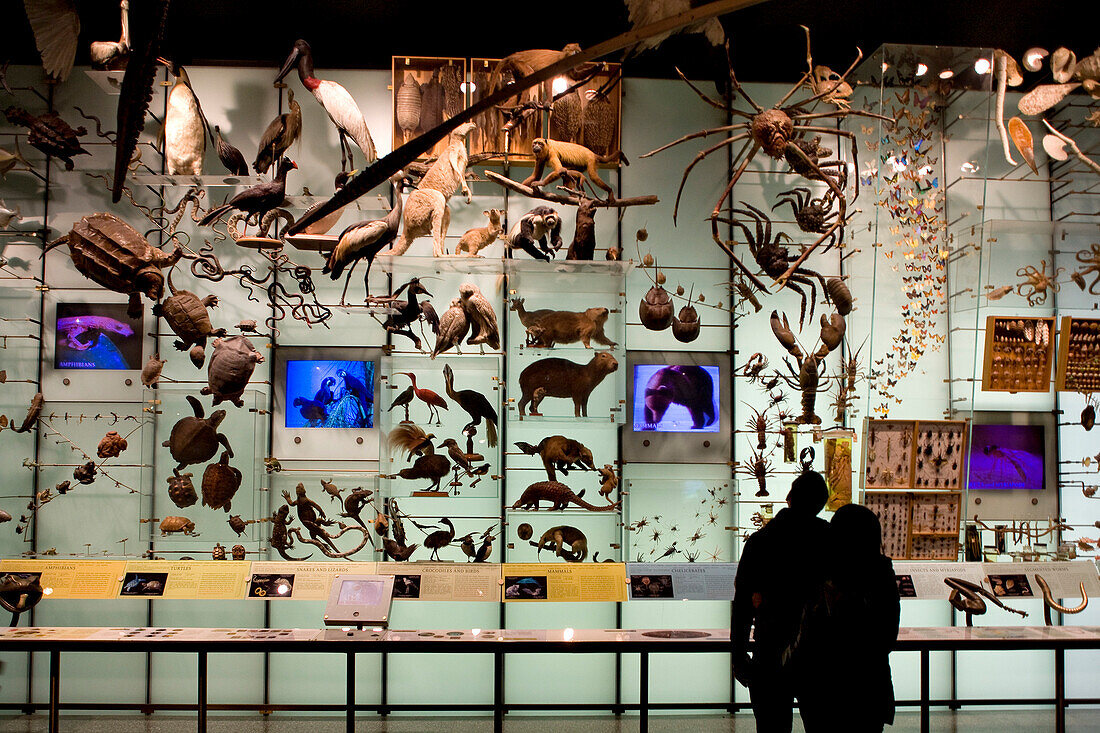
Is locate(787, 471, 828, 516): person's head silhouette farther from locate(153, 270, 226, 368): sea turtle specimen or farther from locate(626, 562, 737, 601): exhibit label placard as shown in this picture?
locate(153, 270, 226, 368): sea turtle specimen

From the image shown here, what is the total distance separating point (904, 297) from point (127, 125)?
554 cm

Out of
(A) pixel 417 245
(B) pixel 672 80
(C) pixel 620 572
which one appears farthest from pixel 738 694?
(B) pixel 672 80

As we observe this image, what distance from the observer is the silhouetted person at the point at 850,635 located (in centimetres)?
310

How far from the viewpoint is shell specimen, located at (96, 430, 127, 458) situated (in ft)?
18.1

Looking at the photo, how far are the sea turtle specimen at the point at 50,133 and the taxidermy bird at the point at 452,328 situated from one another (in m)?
2.87

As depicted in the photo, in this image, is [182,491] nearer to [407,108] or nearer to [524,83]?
[407,108]

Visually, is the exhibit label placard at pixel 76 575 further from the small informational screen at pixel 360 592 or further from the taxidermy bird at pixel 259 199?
the taxidermy bird at pixel 259 199

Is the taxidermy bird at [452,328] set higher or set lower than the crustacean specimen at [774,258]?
lower

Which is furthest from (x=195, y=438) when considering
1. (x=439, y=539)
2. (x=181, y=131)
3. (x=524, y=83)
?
(x=524, y=83)

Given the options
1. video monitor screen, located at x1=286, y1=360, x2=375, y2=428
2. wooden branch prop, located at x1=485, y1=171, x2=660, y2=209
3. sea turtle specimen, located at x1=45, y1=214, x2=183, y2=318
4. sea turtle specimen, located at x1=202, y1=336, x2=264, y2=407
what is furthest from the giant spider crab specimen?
sea turtle specimen, located at x1=45, y1=214, x2=183, y2=318

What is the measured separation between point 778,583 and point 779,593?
1.5 inches

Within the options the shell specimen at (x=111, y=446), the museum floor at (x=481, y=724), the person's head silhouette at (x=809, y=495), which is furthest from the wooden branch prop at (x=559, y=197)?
the museum floor at (x=481, y=724)

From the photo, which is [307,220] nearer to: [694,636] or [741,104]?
[694,636]

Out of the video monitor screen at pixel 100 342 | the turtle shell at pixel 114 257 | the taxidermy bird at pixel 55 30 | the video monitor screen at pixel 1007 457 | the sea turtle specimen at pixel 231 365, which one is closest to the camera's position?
the taxidermy bird at pixel 55 30
